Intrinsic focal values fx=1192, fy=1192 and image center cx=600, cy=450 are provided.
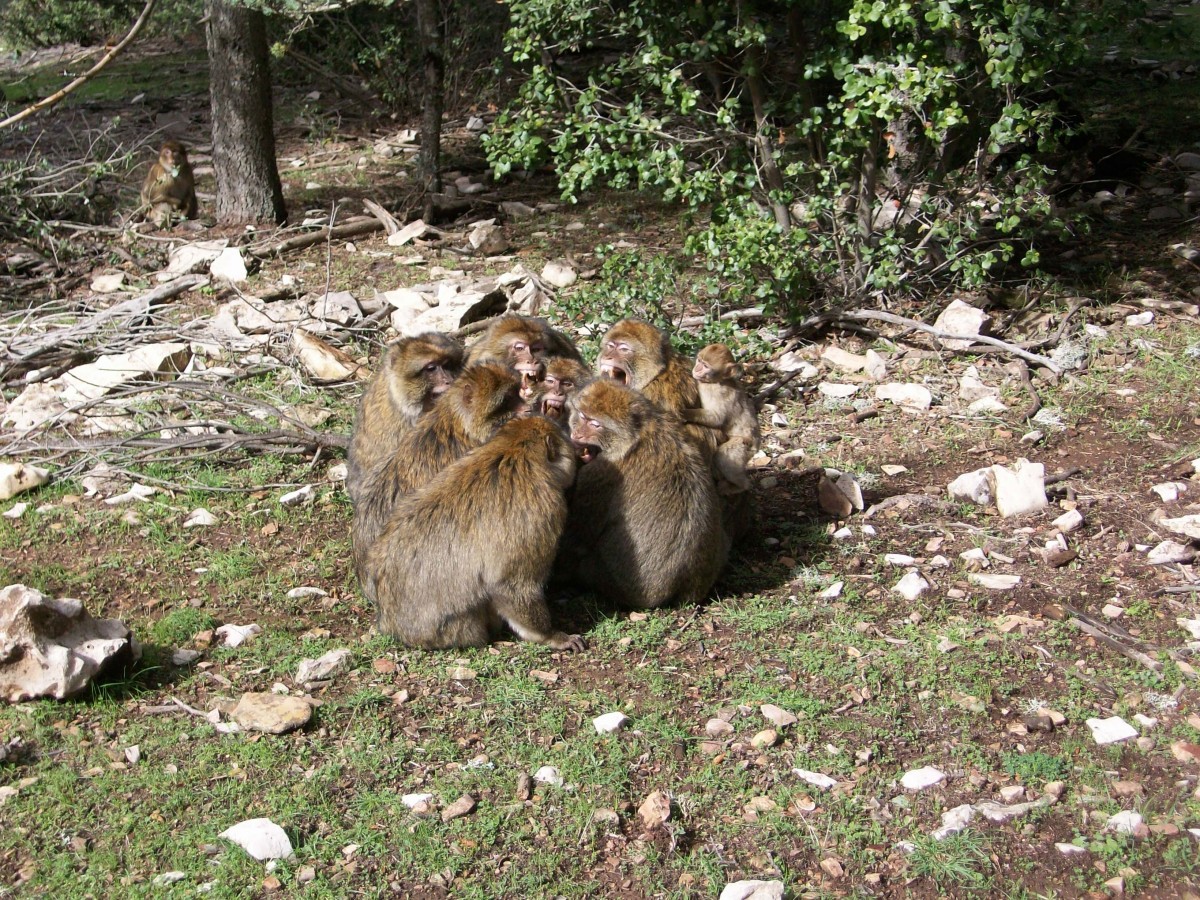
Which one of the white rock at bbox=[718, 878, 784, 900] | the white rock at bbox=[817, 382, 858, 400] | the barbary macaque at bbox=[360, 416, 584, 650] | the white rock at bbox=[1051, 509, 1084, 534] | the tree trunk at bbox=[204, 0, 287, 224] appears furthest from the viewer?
the tree trunk at bbox=[204, 0, 287, 224]

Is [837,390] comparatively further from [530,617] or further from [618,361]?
[530,617]

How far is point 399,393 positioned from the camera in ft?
19.2

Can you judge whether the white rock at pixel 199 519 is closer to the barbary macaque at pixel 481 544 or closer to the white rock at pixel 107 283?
the barbary macaque at pixel 481 544

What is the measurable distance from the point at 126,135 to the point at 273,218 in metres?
4.11

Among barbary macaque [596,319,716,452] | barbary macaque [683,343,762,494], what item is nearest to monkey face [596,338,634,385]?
barbary macaque [596,319,716,452]

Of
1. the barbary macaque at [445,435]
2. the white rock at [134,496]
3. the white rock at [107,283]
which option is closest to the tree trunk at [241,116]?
the white rock at [107,283]

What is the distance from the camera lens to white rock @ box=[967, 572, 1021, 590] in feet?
18.4

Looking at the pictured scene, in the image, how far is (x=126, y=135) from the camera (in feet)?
44.9

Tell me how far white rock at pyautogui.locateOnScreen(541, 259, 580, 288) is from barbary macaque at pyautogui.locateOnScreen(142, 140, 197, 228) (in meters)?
3.93

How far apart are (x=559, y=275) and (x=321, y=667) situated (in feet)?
16.0

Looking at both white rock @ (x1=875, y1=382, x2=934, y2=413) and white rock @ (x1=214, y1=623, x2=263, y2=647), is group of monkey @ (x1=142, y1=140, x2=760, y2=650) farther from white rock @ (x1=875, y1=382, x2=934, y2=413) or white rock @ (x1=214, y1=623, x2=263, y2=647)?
white rock @ (x1=875, y1=382, x2=934, y2=413)

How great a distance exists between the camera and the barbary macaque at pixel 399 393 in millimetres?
5836

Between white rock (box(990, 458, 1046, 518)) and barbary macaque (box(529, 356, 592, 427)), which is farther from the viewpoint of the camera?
white rock (box(990, 458, 1046, 518))

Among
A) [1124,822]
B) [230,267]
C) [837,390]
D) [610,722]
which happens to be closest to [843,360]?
[837,390]
